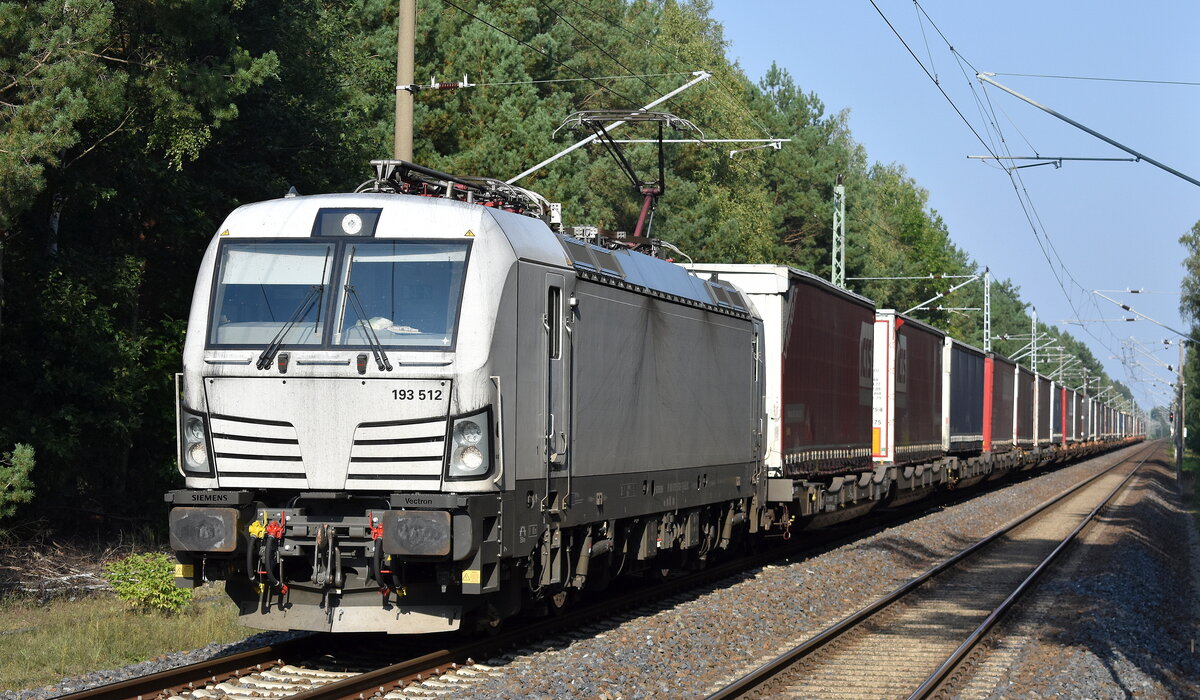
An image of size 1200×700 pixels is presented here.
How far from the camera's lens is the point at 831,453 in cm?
2073

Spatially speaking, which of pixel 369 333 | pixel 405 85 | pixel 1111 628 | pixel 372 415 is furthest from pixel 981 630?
pixel 405 85

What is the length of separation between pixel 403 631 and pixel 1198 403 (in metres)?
92.3

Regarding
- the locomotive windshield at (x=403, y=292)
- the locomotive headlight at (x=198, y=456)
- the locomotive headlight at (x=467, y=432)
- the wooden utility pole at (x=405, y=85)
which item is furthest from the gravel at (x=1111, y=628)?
the wooden utility pole at (x=405, y=85)

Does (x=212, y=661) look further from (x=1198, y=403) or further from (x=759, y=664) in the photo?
(x=1198, y=403)

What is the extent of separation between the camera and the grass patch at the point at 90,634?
10273mm

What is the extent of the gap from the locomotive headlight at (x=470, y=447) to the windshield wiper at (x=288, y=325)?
1426 millimetres

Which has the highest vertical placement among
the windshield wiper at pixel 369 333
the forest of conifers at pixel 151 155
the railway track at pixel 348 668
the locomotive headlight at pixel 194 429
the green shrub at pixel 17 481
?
the forest of conifers at pixel 151 155

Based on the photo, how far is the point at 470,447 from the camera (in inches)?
380

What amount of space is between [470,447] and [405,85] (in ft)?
22.8

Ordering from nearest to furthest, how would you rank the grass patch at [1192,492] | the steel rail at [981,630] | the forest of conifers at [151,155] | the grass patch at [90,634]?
the grass patch at [90,634] < the steel rail at [981,630] < the forest of conifers at [151,155] < the grass patch at [1192,492]

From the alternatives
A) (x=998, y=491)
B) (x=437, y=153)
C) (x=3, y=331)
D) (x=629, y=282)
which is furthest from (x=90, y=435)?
(x=998, y=491)

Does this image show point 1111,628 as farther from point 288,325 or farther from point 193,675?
point 193,675

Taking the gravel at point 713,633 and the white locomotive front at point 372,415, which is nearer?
the white locomotive front at point 372,415

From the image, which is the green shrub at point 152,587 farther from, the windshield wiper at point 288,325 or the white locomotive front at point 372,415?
the windshield wiper at point 288,325
